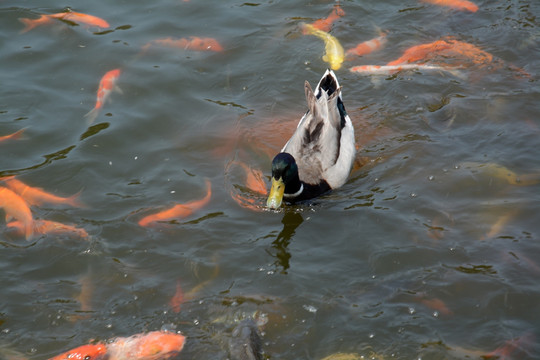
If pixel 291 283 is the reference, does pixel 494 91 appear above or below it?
above

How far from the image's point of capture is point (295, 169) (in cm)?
755

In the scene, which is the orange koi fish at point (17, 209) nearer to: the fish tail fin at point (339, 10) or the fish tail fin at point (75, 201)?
the fish tail fin at point (75, 201)

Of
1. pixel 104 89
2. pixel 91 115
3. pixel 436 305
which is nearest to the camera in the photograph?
pixel 436 305

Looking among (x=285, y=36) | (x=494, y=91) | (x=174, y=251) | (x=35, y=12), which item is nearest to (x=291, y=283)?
(x=174, y=251)

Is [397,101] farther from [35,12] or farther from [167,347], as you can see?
[35,12]

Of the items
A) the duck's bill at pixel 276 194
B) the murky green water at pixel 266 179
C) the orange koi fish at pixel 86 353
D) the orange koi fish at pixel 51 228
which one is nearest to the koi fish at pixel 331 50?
the murky green water at pixel 266 179

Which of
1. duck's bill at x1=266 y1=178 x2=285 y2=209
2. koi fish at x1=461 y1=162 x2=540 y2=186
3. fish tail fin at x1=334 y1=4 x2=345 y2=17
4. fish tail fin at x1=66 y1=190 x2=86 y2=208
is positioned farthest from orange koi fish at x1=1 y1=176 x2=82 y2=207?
fish tail fin at x1=334 y1=4 x2=345 y2=17

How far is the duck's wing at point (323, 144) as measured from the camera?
7918mm

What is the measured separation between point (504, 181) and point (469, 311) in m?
2.16

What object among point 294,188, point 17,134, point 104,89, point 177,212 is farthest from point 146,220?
point 104,89

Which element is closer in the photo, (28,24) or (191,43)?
(191,43)

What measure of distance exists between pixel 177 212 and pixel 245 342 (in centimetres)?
219

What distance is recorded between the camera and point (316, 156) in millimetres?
8078

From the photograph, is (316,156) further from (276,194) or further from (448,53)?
(448,53)
